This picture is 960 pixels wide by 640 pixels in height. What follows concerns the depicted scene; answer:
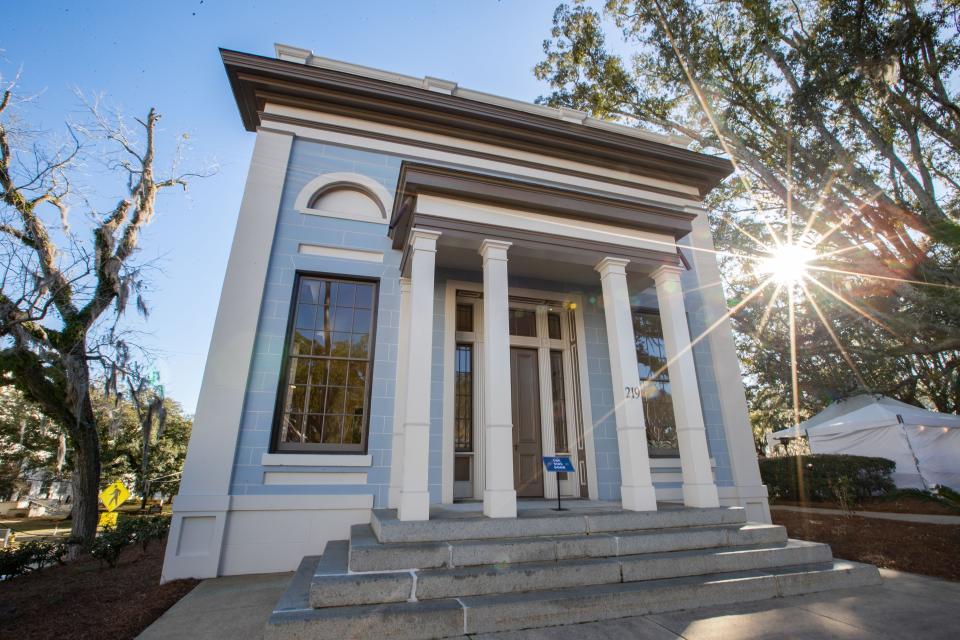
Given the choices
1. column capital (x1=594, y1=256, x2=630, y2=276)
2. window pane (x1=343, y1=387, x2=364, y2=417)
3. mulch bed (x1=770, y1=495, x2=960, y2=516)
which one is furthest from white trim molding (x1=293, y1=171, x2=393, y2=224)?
mulch bed (x1=770, y1=495, x2=960, y2=516)

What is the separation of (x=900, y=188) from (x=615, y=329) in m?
7.73

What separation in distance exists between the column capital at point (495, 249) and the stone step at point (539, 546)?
303cm

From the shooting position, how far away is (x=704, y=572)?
375cm

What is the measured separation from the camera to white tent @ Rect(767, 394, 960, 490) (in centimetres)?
1171

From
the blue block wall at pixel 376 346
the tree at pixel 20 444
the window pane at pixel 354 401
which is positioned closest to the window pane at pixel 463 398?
the blue block wall at pixel 376 346

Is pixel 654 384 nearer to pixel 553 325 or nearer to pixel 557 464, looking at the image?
pixel 553 325

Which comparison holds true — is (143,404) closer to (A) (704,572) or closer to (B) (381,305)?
(B) (381,305)

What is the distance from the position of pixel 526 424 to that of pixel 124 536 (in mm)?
5836

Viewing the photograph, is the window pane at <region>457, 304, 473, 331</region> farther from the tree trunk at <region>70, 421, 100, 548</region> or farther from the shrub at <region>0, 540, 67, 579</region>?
the tree trunk at <region>70, 421, 100, 548</region>

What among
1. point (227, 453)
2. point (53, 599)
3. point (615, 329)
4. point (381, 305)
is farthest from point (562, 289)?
point (53, 599)

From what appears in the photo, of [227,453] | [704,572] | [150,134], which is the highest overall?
[150,134]

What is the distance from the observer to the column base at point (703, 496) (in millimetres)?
4750

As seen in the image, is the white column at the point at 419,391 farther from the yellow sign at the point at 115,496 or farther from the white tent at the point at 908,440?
the white tent at the point at 908,440

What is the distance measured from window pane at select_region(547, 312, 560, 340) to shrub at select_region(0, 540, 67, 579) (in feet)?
25.9
